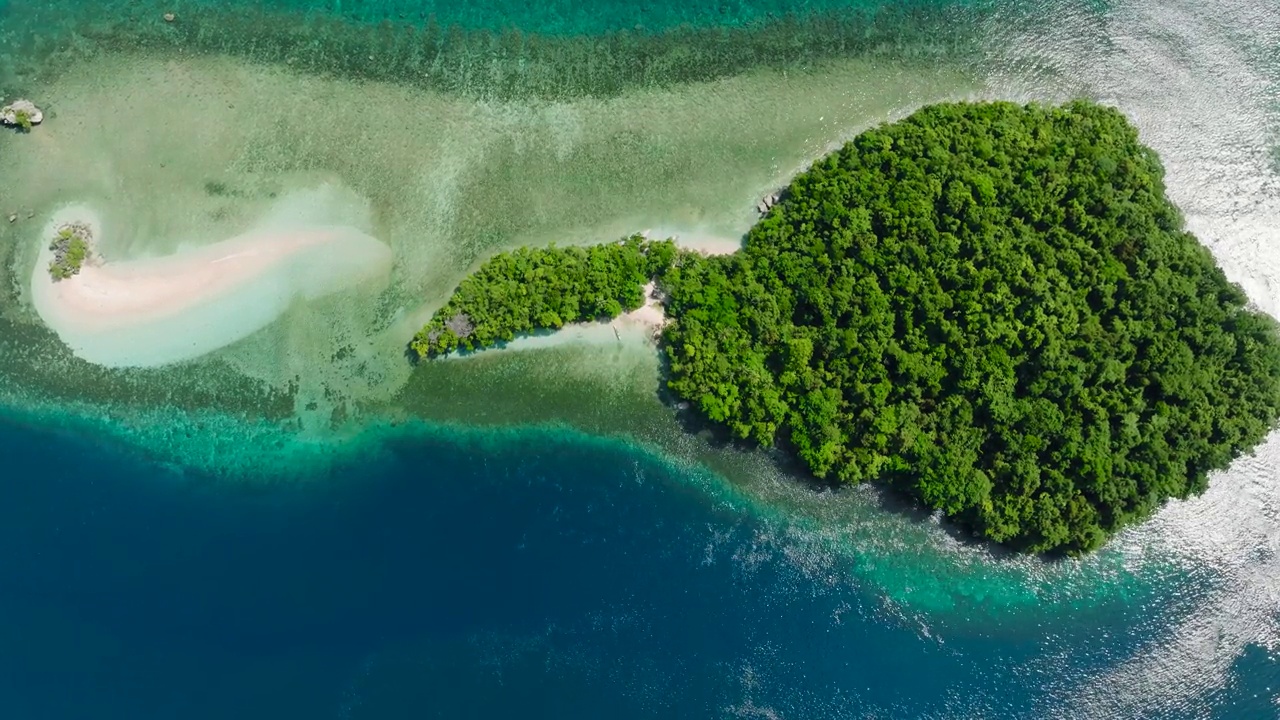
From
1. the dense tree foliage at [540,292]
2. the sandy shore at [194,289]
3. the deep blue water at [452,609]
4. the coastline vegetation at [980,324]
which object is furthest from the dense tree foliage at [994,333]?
the sandy shore at [194,289]

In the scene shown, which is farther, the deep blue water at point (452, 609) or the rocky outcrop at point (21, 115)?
the rocky outcrop at point (21, 115)

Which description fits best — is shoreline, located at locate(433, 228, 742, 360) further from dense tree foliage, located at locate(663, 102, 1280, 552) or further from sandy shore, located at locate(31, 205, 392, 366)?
sandy shore, located at locate(31, 205, 392, 366)

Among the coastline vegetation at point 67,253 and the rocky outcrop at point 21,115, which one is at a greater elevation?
the rocky outcrop at point 21,115

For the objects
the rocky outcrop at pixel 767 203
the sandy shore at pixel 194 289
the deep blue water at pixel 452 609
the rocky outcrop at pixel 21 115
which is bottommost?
the deep blue water at pixel 452 609

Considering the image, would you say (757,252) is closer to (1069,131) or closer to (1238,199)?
(1069,131)

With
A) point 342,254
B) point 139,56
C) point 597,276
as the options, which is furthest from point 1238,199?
point 139,56

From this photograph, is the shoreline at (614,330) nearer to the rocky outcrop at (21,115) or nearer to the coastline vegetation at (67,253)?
the coastline vegetation at (67,253)

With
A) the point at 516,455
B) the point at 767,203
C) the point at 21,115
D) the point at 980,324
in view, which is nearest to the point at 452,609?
the point at 516,455
